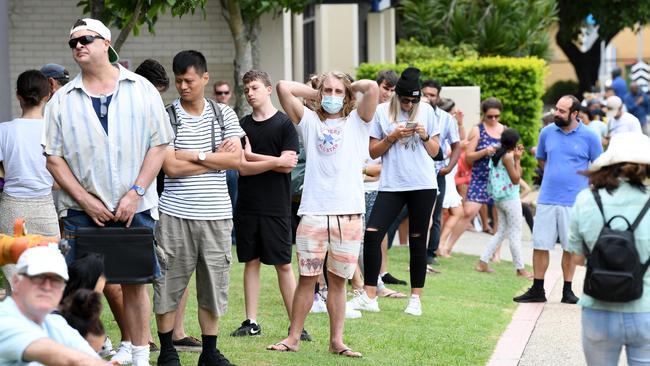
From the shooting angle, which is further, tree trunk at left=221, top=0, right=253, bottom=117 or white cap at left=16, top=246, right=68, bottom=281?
tree trunk at left=221, top=0, right=253, bottom=117

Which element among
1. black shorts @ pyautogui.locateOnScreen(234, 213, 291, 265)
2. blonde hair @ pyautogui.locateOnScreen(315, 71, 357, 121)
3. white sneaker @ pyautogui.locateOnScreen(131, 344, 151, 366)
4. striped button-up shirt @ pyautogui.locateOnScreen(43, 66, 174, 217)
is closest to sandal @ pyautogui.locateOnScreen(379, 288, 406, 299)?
black shorts @ pyautogui.locateOnScreen(234, 213, 291, 265)

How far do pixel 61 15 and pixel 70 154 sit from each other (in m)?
11.1

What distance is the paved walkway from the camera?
8734 mm

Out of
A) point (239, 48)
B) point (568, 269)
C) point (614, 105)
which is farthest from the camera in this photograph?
point (614, 105)

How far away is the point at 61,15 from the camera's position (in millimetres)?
17297

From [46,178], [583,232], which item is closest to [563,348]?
[583,232]

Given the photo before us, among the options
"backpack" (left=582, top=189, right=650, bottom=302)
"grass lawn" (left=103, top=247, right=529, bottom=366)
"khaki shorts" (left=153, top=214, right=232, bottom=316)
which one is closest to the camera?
"backpack" (left=582, top=189, right=650, bottom=302)

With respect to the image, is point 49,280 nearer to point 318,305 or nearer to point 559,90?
point 318,305

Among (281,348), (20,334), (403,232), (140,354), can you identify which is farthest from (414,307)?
(20,334)

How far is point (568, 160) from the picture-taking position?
11094mm

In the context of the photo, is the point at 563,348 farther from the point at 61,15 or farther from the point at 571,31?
the point at 571,31

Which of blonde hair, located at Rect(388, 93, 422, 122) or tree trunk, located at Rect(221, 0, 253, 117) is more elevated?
tree trunk, located at Rect(221, 0, 253, 117)

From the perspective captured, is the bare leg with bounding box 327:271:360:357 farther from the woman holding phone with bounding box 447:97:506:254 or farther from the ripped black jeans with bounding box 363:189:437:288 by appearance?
the woman holding phone with bounding box 447:97:506:254

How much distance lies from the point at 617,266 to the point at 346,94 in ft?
9.69
